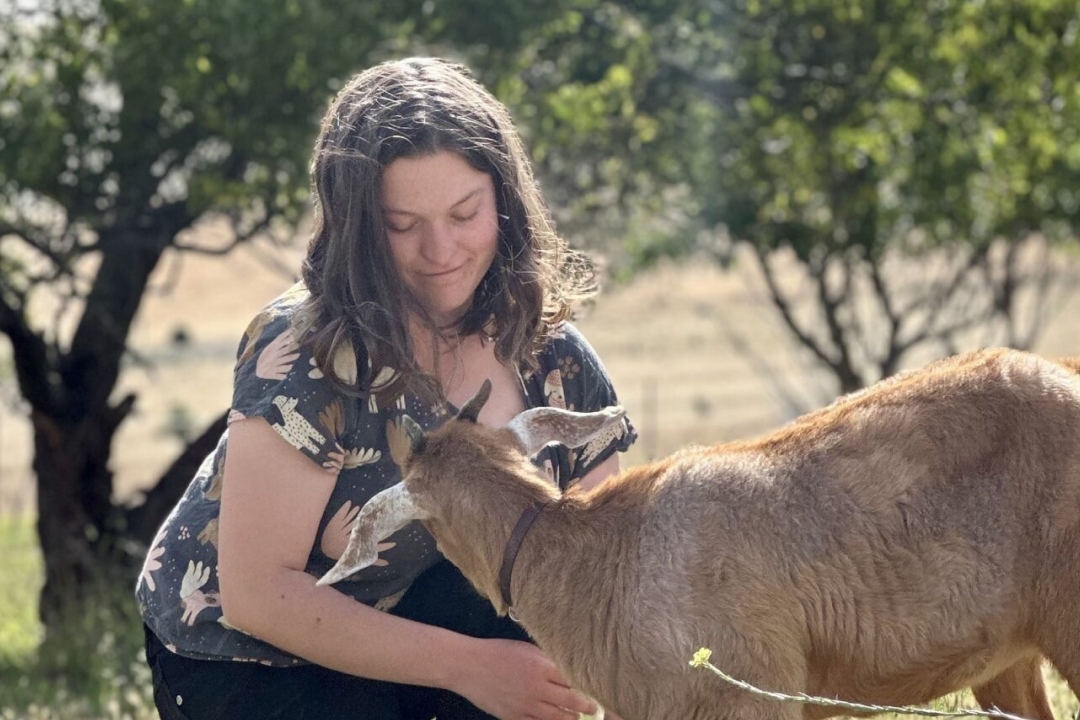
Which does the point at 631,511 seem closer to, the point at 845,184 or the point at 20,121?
the point at 20,121

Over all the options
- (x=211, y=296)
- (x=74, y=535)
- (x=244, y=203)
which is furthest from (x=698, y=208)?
Result: (x=211, y=296)

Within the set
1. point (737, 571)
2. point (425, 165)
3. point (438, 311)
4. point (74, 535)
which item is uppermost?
point (425, 165)

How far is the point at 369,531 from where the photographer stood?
11.3 feet

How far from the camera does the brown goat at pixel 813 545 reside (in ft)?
10.9

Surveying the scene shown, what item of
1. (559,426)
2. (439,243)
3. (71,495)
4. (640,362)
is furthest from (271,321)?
(640,362)

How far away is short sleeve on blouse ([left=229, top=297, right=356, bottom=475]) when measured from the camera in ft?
12.1

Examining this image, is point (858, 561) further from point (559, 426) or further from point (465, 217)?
point (465, 217)

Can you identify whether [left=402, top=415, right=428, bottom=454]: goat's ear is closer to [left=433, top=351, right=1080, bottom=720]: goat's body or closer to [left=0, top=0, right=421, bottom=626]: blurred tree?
[left=433, top=351, right=1080, bottom=720]: goat's body

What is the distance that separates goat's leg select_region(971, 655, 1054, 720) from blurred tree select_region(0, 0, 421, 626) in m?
4.85

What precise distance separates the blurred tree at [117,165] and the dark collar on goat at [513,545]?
14.8ft

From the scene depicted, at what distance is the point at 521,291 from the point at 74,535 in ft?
19.5

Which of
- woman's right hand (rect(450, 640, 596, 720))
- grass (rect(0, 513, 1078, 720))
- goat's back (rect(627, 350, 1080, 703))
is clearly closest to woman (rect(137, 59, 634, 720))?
woman's right hand (rect(450, 640, 596, 720))

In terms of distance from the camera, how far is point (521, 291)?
3.95 m

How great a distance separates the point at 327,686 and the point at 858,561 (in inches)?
59.4
